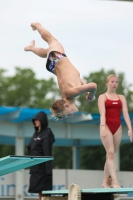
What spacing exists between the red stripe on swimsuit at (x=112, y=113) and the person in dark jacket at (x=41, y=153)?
1302 mm

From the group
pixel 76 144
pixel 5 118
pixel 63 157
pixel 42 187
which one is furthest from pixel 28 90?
pixel 42 187

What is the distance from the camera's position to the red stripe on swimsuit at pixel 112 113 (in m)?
11.2

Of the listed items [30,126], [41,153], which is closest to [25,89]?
[30,126]

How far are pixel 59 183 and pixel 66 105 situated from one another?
4487mm

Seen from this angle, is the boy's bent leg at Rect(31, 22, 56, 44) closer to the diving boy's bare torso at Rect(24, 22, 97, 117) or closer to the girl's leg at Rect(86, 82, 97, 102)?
the diving boy's bare torso at Rect(24, 22, 97, 117)

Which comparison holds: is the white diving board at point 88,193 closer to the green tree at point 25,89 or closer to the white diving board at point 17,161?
the white diving board at point 17,161

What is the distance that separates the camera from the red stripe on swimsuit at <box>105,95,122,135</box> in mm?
11156

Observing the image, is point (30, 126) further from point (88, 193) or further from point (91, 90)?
point (91, 90)

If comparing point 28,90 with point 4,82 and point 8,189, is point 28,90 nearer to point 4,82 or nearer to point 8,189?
point 4,82

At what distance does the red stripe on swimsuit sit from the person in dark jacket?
1302mm

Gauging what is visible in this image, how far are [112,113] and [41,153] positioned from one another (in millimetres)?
1655

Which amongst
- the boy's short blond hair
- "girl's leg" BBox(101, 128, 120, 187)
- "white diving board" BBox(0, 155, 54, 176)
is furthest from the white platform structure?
"white diving board" BBox(0, 155, 54, 176)

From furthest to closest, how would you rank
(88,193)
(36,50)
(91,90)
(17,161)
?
(36,50)
(88,193)
(91,90)
(17,161)

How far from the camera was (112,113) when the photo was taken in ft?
36.7
